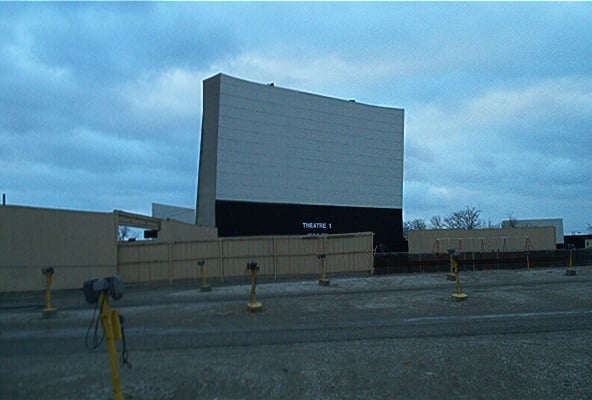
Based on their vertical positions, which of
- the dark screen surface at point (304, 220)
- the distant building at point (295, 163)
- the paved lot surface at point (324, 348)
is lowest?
the paved lot surface at point (324, 348)

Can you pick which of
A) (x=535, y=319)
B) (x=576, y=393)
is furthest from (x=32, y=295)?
(x=576, y=393)

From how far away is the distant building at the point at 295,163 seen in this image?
4456 centimetres

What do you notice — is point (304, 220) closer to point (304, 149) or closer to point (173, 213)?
point (304, 149)

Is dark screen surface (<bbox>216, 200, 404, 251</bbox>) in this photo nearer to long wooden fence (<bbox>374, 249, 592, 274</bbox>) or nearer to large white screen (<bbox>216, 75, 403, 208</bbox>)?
large white screen (<bbox>216, 75, 403, 208</bbox>)

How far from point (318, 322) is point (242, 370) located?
481 centimetres

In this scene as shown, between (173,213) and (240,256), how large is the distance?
99.4 feet

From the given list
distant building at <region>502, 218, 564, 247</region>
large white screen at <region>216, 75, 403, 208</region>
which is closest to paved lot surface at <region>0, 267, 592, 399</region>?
large white screen at <region>216, 75, 403, 208</region>

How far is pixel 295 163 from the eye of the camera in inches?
2023

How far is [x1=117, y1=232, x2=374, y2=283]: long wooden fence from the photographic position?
24172 mm

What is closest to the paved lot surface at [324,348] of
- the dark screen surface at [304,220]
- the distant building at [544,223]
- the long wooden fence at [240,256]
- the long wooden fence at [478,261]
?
the long wooden fence at [240,256]

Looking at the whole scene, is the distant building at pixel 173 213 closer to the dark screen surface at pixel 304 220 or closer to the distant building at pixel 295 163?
the distant building at pixel 295 163

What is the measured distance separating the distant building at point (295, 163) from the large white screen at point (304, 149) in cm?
9

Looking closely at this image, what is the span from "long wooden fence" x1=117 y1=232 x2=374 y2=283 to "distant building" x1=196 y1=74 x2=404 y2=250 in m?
18.6

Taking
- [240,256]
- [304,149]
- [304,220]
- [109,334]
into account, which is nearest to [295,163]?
[304,149]
